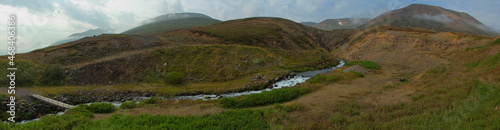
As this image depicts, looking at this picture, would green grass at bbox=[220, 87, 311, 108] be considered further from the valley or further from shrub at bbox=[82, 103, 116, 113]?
shrub at bbox=[82, 103, 116, 113]

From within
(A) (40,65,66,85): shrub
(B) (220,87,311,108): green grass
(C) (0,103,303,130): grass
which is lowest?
(B) (220,87,311,108): green grass

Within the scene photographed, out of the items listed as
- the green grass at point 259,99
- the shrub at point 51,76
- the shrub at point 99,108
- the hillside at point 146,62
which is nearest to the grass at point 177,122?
the shrub at point 99,108

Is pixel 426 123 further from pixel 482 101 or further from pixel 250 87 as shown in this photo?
pixel 250 87

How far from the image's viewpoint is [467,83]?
15.0 m

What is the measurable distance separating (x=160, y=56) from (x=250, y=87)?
1961 cm

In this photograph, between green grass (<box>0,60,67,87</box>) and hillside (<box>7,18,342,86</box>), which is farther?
hillside (<box>7,18,342,86</box>)

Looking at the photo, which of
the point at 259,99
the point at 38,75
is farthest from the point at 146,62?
the point at 259,99

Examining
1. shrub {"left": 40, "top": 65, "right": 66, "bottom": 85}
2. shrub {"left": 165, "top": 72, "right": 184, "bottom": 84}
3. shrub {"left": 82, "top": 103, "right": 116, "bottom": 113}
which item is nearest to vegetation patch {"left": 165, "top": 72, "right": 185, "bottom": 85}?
shrub {"left": 165, "top": 72, "right": 184, "bottom": 84}

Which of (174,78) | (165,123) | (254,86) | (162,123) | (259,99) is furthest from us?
(174,78)

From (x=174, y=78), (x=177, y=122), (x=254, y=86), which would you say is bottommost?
(x=254, y=86)

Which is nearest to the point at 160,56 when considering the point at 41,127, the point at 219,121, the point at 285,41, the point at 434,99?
the point at 41,127

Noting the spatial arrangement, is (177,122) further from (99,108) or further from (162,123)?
(99,108)

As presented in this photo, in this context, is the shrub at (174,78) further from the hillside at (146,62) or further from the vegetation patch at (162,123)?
the vegetation patch at (162,123)

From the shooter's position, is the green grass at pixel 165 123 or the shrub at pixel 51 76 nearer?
the green grass at pixel 165 123
